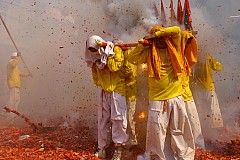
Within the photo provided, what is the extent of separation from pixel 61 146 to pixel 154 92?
98.8 inches

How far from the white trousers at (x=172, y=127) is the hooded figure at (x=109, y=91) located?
0.82 m

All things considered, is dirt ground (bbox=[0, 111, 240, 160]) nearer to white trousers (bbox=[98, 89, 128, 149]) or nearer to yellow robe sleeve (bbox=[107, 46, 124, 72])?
white trousers (bbox=[98, 89, 128, 149])

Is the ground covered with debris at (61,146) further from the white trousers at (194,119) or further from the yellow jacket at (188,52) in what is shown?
the yellow jacket at (188,52)

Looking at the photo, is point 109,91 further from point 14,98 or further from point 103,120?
point 14,98

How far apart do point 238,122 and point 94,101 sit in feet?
13.1

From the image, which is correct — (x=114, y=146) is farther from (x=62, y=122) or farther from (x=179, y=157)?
(x=62, y=122)

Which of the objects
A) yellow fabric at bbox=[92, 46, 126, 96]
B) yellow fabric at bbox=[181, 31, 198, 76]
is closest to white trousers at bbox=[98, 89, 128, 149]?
yellow fabric at bbox=[92, 46, 126, 96]

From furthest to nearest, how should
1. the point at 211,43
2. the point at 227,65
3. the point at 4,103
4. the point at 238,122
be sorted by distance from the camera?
the point at 4,103, the point at 227,65, the point at 238,122, the point at 211,43

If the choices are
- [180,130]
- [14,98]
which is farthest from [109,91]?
[14,98]

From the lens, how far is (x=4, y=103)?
11156mm

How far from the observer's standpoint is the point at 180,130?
4742 mm

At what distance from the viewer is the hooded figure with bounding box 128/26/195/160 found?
4.70 m

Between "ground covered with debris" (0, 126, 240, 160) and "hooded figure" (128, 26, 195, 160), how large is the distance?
78 cm

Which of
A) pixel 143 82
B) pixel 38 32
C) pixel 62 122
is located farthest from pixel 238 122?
pixel 38 32
